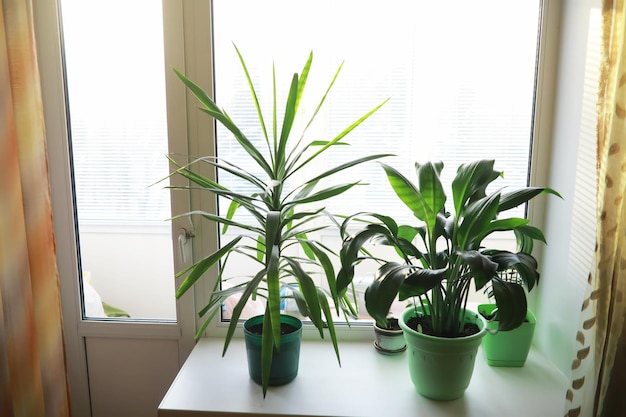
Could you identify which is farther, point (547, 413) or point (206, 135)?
point (206, 135)

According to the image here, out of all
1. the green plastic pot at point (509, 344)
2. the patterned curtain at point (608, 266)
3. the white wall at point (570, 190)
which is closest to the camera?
the patterned curtain at point (608, 266)

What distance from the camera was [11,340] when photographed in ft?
5.10

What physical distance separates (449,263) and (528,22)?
88 cm

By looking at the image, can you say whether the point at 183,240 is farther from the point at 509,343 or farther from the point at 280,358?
the point at 509,343

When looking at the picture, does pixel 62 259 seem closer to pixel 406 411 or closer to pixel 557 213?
pixel 406 411

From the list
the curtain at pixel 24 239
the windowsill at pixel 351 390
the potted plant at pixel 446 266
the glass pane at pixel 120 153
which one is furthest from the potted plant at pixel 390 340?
the curtain at pixel 24 239

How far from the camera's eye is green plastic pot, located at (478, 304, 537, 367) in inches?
63.2

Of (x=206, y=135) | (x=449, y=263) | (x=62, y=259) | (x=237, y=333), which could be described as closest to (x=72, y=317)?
(x=62, y=259)

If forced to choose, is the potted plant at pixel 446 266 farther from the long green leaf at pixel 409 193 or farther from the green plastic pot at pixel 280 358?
the green plastic pot at pixel 280 358

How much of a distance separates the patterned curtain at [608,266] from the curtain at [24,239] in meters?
1.58

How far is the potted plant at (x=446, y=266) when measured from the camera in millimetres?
1274

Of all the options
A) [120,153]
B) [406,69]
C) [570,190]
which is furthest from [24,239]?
[570,190]

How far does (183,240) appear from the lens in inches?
68.4

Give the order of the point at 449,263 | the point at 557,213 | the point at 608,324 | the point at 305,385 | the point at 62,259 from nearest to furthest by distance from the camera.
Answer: the point at 608,324
the point at 449,263
the point at 305,385
the point at 557,213
the point at 62,259
